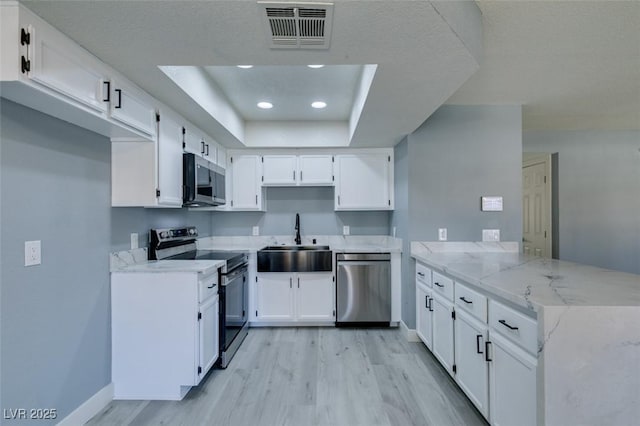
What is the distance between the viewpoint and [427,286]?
8.73 ft

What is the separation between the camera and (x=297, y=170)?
12.2ft

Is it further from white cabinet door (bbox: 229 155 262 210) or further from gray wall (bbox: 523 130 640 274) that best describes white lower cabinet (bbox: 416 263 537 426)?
gray wall (bbox: 523 130 640 274)

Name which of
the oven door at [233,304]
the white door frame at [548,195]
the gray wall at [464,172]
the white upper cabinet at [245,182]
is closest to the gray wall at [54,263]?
the oven door at [233,304]

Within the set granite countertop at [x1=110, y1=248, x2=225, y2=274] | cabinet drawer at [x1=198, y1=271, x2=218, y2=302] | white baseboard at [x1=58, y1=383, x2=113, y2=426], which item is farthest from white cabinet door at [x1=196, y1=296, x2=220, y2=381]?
white baseboard at [x1=58, y1=383, x2=113, y2=426]

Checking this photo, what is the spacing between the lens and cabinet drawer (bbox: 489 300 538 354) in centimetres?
130

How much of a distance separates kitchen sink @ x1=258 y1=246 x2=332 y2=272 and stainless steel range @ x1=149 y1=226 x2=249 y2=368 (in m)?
0.22

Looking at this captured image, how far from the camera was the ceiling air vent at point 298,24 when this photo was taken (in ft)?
4.02

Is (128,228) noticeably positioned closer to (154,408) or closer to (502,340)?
(154,408)

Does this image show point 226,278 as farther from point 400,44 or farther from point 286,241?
point 400,44

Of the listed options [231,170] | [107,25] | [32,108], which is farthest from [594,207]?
[32,108]

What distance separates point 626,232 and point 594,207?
47 centimetres

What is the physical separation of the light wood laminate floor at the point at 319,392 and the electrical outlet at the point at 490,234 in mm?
1265

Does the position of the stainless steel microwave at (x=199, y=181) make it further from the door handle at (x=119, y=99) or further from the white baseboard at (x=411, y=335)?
the white baseboard at (x=411, y=335)

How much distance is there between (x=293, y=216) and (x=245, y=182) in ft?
2.59
